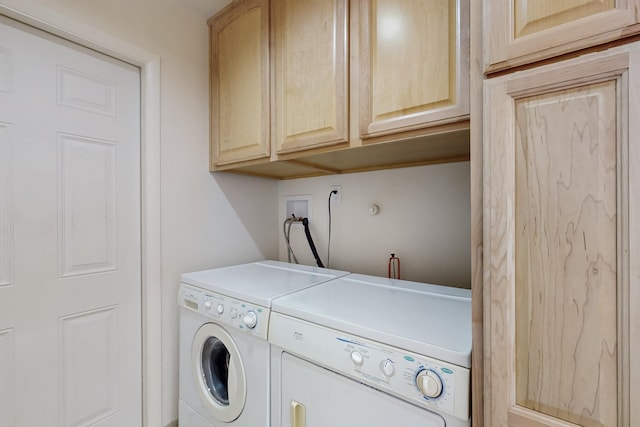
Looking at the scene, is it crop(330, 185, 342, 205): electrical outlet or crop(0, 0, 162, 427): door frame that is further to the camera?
crop(330, 185, 342, 205): electrical outlet

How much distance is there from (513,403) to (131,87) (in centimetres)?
202

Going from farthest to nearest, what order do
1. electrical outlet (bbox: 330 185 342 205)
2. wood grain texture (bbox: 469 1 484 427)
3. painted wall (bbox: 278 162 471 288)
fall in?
1. electrical outlet (bbox: 330 185 342 205)
2. painted wall (bbox: 278 162 471 288)
3. wood grain texture (bbox: 469 1 484 427)

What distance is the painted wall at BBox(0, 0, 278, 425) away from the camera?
4.94 feet

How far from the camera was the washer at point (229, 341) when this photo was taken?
1129mm

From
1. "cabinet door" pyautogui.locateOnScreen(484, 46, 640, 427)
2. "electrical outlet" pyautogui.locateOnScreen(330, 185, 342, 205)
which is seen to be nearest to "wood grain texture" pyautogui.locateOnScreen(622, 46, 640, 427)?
"cabinet door" pyautogui.locateOnScreen(484, 46, 640, 427)

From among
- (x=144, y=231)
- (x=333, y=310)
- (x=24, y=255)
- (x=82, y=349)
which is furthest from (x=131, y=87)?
(x=333, y=310)

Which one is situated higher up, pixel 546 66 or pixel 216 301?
pixel 546 66

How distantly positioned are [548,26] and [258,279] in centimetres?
142

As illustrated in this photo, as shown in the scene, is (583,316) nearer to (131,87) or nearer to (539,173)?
(539,173)

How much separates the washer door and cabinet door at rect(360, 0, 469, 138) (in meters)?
1.11

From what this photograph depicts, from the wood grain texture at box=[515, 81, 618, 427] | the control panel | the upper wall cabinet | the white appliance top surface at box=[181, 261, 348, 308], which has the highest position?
the upper wall cabinet

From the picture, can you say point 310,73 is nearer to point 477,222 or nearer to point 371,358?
point 477,222

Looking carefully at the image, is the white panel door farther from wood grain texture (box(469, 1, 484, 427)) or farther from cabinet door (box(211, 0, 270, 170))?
wood grain texture (box(469, 1, 484, 427))

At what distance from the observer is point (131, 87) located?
59.2 inches
